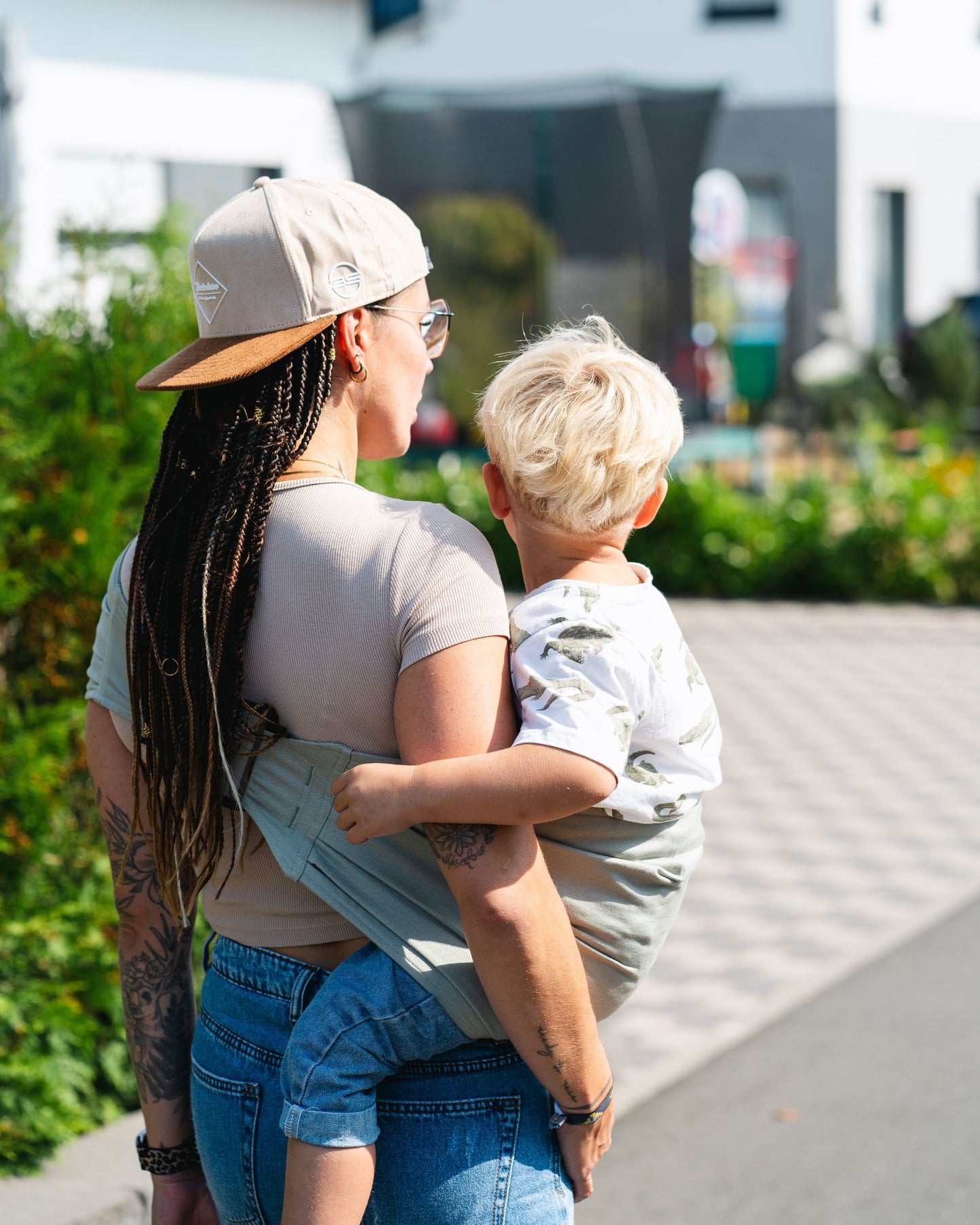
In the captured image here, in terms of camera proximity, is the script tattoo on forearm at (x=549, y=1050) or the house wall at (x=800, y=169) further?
the house wall at (x=800, y=169)

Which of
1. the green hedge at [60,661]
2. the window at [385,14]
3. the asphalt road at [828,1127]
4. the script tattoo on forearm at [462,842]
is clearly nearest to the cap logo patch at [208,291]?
the script tattoo on forearm at [462,842]

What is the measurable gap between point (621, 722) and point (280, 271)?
0.60 metres

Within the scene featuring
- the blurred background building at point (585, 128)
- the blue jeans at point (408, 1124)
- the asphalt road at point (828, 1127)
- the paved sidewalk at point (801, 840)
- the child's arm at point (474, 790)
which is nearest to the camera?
the child's arm at point (474, 790)

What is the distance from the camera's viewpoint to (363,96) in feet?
37.8

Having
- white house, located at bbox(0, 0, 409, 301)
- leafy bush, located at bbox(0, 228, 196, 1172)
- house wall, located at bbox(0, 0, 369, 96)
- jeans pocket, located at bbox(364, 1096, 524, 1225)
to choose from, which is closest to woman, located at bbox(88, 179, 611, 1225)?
jeans pocket, located at bbox(364, 1096, 524, 1225)

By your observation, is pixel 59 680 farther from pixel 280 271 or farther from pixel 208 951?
pixel 280 271

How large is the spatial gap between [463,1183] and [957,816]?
17.1 ft

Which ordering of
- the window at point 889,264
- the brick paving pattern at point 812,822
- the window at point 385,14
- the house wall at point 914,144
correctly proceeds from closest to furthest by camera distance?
the brick paving pattern at point 812,822 → the window at point 385,14 → the house wall at point 914,144 → the window at point 889,264

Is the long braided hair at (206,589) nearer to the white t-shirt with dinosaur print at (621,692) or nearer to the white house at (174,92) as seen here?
the white t-shirt with dinosaur print at (621,692)

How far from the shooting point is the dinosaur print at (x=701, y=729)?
162 cm

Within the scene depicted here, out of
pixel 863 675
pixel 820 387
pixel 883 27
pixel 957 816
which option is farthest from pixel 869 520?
pixel 883 27

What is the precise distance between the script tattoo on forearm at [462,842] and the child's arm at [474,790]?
0.03 ft

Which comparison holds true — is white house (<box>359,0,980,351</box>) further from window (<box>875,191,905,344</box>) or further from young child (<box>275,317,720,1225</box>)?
young child (<box>275,317,720,1225</box>)

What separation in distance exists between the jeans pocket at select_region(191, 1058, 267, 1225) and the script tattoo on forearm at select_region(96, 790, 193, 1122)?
6.7 inches
